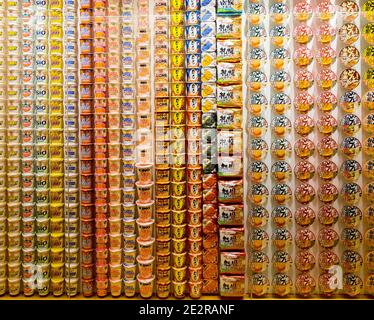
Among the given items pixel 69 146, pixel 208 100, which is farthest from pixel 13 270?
pixel 208 100

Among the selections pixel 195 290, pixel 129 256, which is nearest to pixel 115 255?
pixel 129 256

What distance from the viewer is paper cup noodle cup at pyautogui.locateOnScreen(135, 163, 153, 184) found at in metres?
2.59

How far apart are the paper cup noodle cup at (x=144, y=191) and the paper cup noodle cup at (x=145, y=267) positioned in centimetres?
37

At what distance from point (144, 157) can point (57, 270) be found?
2.99ft

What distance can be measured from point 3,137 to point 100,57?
2.62 ft

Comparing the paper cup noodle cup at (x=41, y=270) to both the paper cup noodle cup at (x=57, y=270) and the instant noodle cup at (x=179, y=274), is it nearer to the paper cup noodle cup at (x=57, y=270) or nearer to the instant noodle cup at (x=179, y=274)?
the paper cup noodle cup at (x=57, y=270)

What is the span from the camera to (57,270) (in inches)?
105

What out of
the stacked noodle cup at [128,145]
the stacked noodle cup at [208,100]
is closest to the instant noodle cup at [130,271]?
the stacked noodle cup at [128,145]

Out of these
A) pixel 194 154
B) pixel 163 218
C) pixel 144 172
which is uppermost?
pixel 194 154

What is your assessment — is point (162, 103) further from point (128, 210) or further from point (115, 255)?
point (115, 255)

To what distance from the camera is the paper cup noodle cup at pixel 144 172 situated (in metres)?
2.59

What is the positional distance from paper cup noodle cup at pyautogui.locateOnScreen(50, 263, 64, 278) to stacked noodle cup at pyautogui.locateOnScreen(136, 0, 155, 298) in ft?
1.63

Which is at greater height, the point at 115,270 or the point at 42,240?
the point at 42,240
